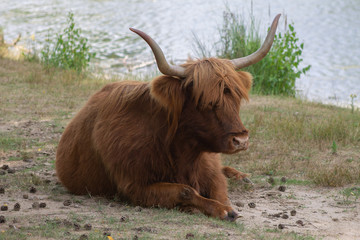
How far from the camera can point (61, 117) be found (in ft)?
27.6

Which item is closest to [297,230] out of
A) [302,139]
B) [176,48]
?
[302,139]

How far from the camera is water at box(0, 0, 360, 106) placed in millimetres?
14492

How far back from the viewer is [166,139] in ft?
15.7

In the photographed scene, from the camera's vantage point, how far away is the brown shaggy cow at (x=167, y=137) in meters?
4.54

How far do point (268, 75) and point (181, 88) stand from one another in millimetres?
7133

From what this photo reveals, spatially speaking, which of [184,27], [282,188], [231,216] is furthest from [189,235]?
[184,27]

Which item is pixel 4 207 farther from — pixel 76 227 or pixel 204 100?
pixel 204 100

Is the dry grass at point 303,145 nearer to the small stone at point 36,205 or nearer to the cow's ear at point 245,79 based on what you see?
the cow's ear at point 245,79

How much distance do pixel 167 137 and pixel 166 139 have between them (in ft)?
0.08

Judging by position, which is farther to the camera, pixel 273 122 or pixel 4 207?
pixel 273 122

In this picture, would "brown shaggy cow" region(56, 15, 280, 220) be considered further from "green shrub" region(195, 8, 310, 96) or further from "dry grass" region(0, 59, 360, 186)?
"green shrub" region(195, 8, 310, 96)

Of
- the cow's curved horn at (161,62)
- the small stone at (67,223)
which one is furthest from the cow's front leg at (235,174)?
the small stone at (67,223)

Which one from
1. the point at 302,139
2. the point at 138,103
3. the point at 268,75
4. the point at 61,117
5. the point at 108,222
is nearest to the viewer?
the point at 108,222

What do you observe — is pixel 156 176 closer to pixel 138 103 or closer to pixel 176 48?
pixel 138 103
